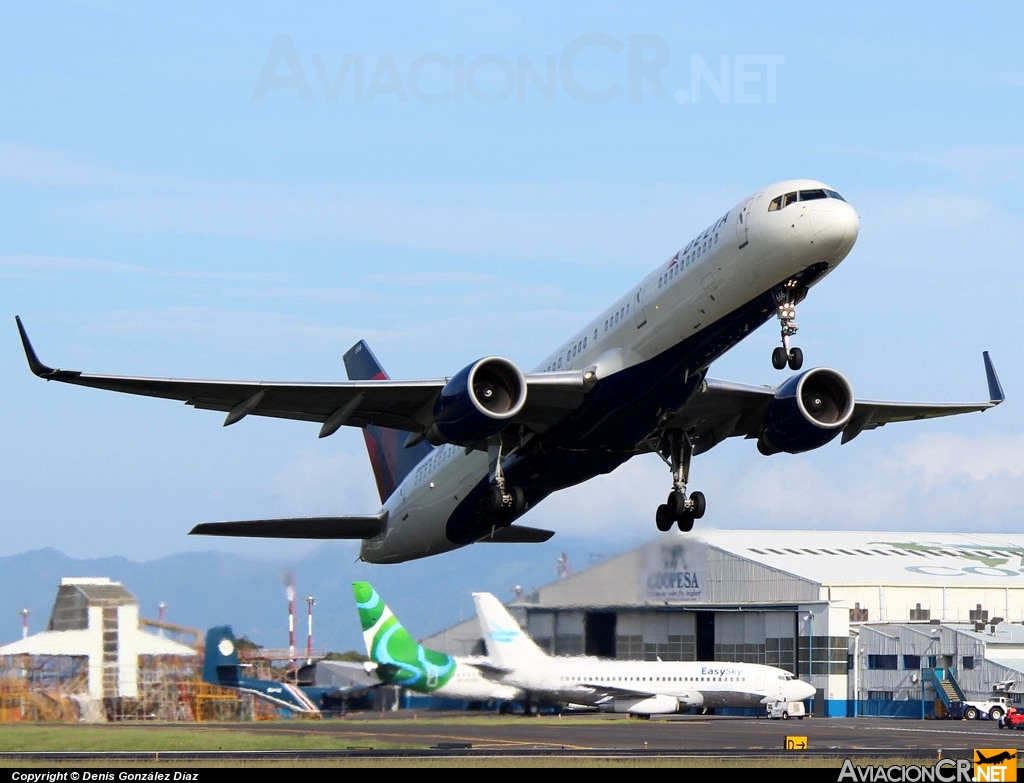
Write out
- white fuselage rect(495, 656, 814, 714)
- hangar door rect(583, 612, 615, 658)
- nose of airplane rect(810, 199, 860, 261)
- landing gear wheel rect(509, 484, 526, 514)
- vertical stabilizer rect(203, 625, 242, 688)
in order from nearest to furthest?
1. nose of airplane rect(810, 199, 860, 261)
2. landing gear wheel rect(509, 484, 526, 514)
3. vertical stabilizer rect(203, 625, 242, 688)
4. white fuselage rect(495, 656, 814, 714)
5. hangar door rect(583, 612, 615, 658)

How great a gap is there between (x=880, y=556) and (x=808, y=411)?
56.0m

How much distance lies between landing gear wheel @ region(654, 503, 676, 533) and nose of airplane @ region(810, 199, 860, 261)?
10.1 m

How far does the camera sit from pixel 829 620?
77.1 meters

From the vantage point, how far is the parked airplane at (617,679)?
6184cm

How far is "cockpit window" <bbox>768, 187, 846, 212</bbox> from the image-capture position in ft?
98.8

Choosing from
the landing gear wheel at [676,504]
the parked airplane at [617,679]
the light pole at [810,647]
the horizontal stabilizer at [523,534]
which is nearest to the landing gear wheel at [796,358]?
the landing gear wheel at [676,504]

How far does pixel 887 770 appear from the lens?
3123 centimetres

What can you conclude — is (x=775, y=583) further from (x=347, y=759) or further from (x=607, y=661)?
(x=347, y=759)

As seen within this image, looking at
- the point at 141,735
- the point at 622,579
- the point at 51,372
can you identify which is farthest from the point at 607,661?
the point at 51,372

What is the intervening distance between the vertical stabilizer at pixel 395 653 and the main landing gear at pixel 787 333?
3113 centimetres

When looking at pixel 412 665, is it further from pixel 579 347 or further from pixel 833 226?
pixel 833 226

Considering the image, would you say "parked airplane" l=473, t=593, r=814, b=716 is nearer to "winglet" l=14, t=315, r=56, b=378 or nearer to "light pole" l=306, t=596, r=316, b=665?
"light pole" l=306, t=596, r=316, b=665

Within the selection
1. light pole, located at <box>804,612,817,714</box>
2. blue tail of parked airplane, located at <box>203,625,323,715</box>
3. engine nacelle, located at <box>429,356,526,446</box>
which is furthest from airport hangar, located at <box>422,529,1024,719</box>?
engine nacelle, located at <box>429,356,526,446</box>

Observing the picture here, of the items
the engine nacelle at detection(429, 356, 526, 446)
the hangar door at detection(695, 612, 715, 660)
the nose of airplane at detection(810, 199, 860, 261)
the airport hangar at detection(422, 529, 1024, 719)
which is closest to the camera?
the nose of airplane at detection(810, 199, 860, 261)
